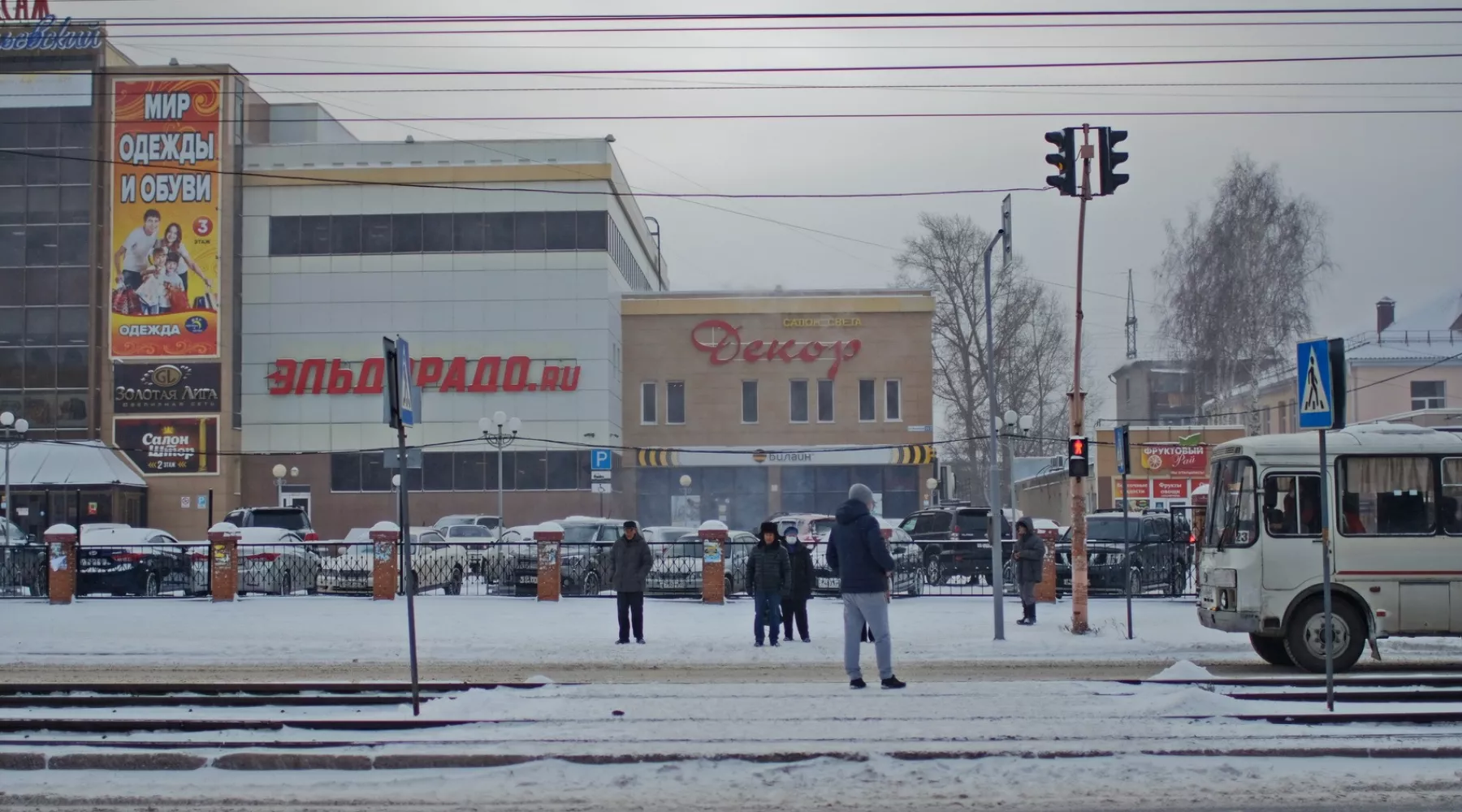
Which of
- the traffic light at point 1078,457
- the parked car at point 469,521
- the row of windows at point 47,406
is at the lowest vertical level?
the parked car at point 469,521

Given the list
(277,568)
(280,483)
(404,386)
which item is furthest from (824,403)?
(404,386)

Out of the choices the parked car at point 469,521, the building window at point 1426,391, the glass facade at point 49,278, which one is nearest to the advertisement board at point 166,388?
the glass facade at point 49,278

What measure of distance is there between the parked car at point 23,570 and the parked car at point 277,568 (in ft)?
12.6

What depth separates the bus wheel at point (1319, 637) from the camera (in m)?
14.4

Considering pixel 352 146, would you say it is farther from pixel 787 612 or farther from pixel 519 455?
pixel 787 612

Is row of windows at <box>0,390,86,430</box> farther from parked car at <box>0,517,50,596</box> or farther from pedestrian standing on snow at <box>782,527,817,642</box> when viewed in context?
pedestrian standing on snow at <box>782,527,817,642</box>

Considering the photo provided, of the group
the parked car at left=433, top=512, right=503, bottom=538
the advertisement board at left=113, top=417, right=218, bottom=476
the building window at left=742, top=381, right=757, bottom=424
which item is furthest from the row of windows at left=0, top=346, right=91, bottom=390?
the building window at left=742, top=381, right=757, bottom=424

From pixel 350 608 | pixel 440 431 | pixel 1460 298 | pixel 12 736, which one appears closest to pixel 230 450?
pixel 440 431

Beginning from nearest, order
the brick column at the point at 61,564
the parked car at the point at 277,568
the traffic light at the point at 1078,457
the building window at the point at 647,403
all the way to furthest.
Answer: the traffic light at the point at 1078,457
the brick column at the point at 61,564
the parked car at the point at 277,568
the building window at the point at 647,403

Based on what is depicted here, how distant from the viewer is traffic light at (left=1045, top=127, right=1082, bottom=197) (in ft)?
60.1

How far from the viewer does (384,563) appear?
26062mm

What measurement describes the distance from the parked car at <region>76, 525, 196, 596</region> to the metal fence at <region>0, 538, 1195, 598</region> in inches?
0.7

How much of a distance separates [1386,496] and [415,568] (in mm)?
18637

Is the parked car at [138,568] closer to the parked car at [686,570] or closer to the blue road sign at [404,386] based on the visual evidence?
the parked car at [686,570]
